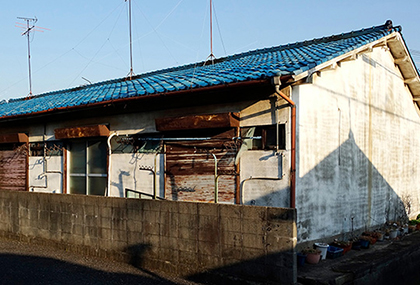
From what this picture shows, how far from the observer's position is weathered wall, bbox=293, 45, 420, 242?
8.52 metres

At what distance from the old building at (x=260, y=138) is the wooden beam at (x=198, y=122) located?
0.08 feet

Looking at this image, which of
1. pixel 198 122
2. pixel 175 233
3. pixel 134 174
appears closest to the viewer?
pixel 175 233

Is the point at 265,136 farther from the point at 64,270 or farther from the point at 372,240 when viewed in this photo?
the point at 64,270

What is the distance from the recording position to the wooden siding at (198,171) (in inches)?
355

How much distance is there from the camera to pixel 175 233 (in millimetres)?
6941

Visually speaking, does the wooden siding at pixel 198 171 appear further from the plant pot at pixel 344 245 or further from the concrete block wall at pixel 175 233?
the plant pot at pixel 344 245

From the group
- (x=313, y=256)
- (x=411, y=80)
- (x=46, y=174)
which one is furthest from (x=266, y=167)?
(x=411, y=80)

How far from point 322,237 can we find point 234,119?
301cm

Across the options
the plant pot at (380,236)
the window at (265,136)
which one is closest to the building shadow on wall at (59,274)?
the window at (265,136)

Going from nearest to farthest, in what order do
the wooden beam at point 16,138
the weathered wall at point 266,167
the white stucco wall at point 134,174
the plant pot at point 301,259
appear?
the plant pot at point 301,259
the weathered wall at point 266,167
the white stucco wall at point 134,174
the wooden beam at point 16,138

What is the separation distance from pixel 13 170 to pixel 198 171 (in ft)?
24.4

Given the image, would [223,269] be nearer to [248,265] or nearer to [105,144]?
[248,265]

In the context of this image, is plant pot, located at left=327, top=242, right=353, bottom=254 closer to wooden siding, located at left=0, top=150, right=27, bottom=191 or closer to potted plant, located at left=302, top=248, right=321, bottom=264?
potted plant, located at left=302, top=248, right=321, bottom=264

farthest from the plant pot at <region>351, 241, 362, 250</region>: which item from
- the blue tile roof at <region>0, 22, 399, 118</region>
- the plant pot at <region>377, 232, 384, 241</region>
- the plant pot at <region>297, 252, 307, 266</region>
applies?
the blue tile roof at <region>0, 22, 399, 118</region>
